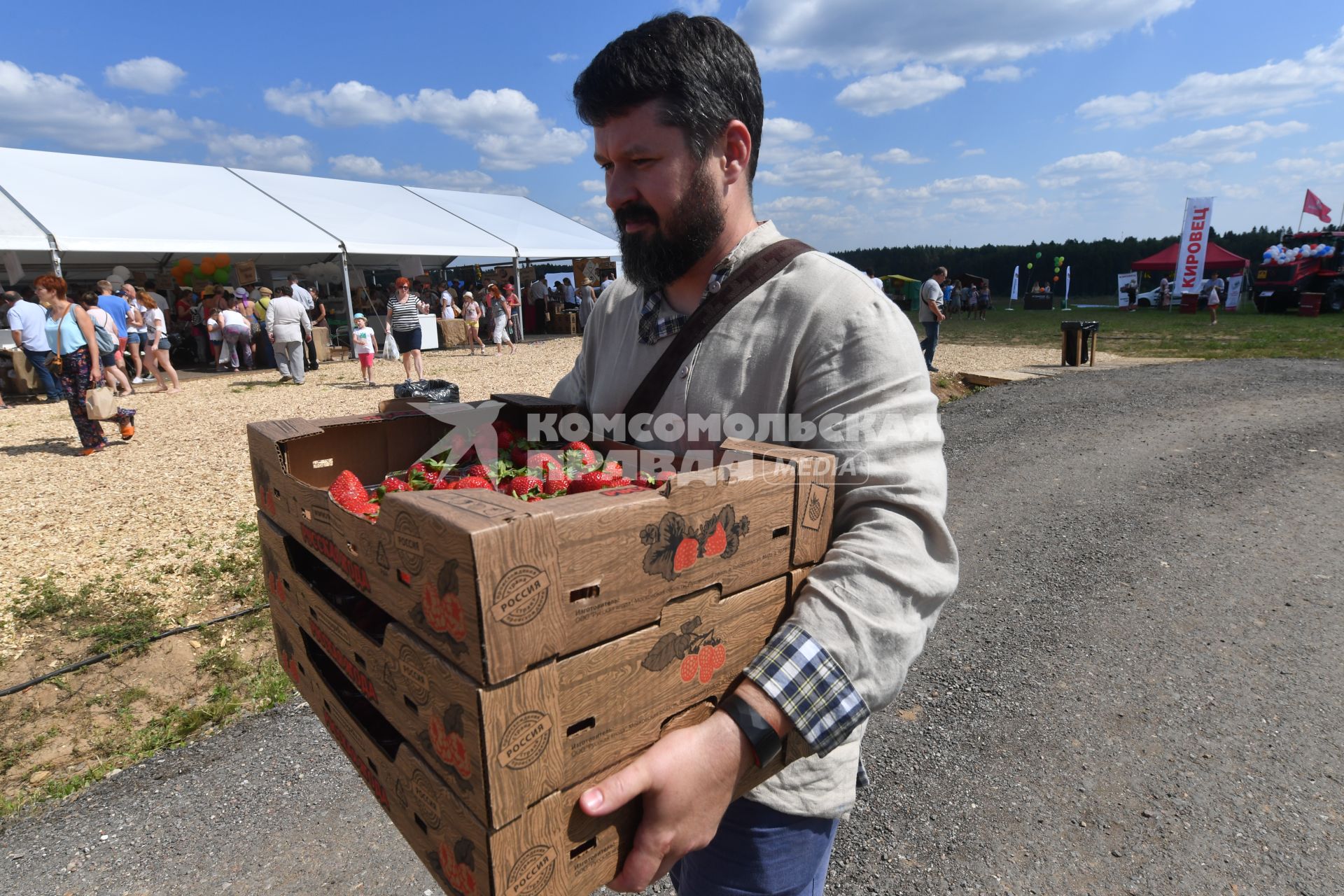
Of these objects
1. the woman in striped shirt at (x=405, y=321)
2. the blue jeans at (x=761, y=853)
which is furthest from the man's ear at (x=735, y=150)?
the woman in striped shirt at (x=405, y=321)

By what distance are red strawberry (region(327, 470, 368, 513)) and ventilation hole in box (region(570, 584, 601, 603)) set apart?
29.8 inches

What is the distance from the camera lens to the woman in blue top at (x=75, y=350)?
7.61 meters

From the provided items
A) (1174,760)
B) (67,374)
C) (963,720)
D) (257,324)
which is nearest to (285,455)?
(963,720)

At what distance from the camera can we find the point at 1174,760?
2.85 meters

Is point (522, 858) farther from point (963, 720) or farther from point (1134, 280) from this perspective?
point (1134, 280)

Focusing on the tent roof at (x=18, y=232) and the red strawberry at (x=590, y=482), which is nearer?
the red strawberry at (x=590, y=482)

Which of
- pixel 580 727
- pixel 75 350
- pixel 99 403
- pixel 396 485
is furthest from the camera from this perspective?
pixel 99 403

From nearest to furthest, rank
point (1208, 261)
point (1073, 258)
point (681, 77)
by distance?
point (681, 77), point (1208, 261), point (1073, 258)

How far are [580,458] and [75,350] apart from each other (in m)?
8.67

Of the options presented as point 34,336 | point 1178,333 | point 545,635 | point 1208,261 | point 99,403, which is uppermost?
point 1208,261

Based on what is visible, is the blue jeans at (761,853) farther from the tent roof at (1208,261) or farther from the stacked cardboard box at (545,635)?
the tent roof at (1208,261)

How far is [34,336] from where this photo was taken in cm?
1088

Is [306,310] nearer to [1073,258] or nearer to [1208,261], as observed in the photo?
[1208,261]

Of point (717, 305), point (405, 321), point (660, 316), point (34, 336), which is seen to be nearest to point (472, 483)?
point (660, 316)
